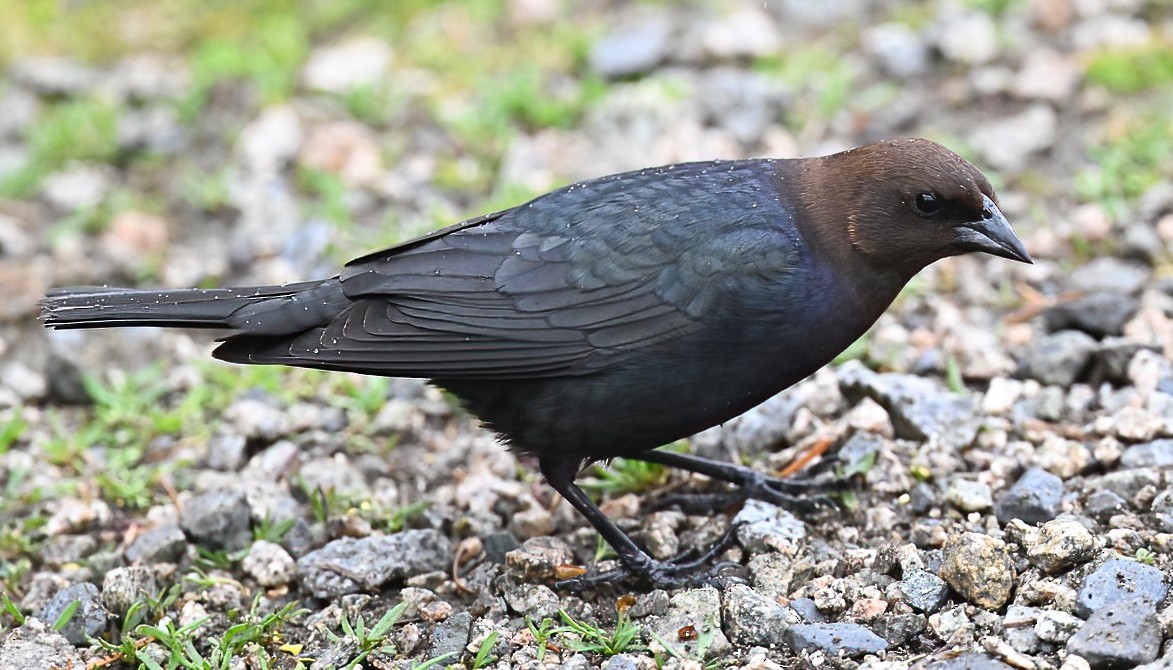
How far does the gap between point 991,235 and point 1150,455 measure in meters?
0.92

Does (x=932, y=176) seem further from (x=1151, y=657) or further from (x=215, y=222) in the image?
(x=215, y=222)

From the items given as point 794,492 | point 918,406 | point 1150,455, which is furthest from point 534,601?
point 1150,455

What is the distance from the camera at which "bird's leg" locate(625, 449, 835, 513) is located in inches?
176

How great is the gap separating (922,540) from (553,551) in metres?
1.11

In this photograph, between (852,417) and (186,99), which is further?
(186,99)

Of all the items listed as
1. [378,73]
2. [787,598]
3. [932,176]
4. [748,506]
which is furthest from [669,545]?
[378,73]

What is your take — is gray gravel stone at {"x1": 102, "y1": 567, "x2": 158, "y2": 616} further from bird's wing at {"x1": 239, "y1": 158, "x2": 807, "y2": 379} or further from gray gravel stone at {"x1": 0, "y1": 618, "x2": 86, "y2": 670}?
bird's wing at {"x1": 239, "y1": 158, "x2": 807, "y2": 379}

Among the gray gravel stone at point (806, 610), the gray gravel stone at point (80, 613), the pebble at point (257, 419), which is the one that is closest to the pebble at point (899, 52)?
the pebble at point (257, 419)

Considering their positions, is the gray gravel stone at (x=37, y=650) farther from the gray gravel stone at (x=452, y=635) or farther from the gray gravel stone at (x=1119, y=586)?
the gray gravel stone at (x=1119, y=586)

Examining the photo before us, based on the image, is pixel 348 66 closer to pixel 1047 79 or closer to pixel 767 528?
pixel 1047 79

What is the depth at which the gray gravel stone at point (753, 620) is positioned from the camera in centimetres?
375

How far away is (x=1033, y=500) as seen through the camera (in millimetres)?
4090

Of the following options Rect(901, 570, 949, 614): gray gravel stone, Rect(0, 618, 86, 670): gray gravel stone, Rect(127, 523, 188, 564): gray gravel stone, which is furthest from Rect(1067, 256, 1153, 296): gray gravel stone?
Rect(0, 618, 86, 670): gray gravel stone

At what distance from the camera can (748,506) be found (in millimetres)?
4387
